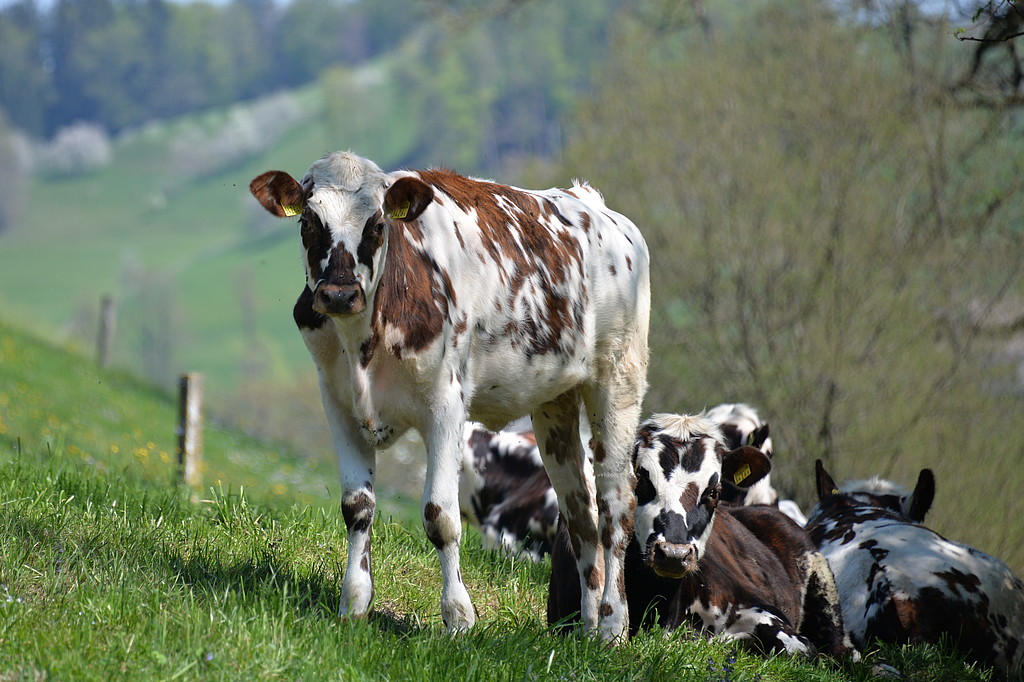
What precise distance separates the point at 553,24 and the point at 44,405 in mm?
136523

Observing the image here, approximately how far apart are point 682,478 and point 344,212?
2.59 meters

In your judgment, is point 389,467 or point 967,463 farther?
point 389,467

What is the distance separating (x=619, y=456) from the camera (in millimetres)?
6703

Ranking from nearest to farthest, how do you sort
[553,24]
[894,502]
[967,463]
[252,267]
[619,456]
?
1. [619,456]
2. [894,502]
3. [967,463]
4. [252,267]
5. [553,24]

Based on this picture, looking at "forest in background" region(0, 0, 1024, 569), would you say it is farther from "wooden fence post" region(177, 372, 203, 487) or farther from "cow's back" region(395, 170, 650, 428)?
"wooden fence post" region(177, 372, 203, 487)

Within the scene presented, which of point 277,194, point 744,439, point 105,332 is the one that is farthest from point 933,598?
point 105,332

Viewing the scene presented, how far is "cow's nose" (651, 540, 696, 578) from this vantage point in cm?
610

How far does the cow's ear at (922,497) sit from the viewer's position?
28.3 feet

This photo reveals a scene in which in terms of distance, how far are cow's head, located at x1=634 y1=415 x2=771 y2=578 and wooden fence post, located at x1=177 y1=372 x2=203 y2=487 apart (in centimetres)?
648

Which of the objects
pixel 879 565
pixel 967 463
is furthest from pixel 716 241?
pixel 879 565

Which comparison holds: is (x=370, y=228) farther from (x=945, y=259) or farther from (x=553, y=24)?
(x=553, y=24)

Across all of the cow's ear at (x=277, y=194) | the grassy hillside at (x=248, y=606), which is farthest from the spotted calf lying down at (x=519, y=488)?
the cow's ear at (x=277, y=194)

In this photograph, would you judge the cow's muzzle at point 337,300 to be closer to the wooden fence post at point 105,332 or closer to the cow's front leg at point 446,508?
the cow's front leg at point 446,508

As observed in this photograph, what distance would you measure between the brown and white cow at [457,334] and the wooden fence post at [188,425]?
611cm
